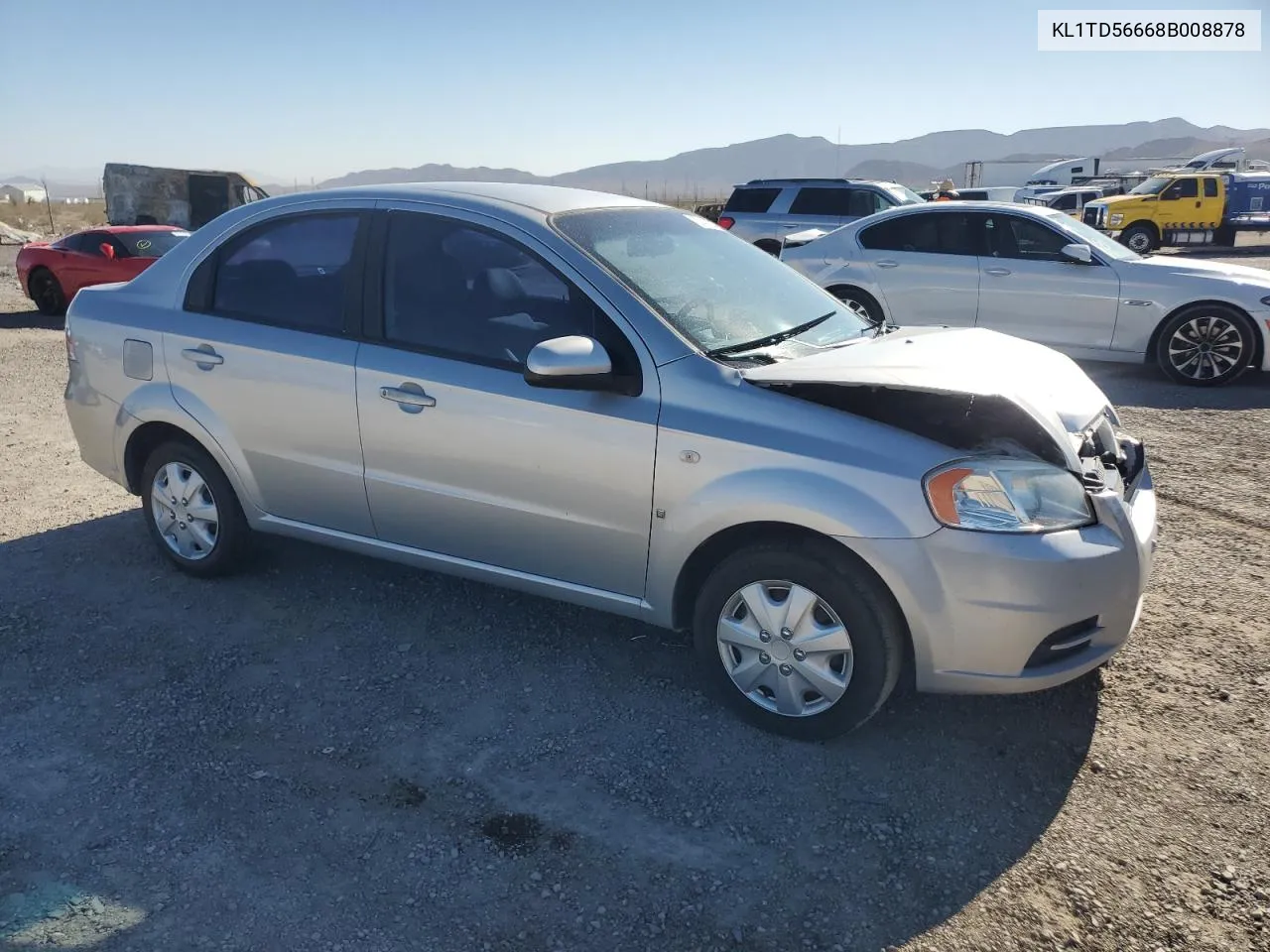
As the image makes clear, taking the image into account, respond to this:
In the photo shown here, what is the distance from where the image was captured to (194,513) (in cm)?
460

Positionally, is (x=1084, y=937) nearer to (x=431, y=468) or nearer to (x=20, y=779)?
(x=431, y=468)

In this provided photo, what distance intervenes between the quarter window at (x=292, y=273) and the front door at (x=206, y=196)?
27555 millimetres

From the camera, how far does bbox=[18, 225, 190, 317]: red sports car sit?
14328 mm

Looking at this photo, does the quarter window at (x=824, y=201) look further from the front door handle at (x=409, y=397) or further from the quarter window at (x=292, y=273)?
the front door handle at (x=409, y=397)

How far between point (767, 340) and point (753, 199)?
13.3 meters

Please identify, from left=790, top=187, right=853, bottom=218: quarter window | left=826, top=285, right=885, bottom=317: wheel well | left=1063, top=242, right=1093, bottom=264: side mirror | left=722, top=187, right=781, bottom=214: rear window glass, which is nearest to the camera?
left=1063, top=242, right=1093, bottom=264: side mirror

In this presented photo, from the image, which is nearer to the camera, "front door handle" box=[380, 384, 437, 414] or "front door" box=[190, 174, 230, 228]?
"front door handle" box=[380, 384, 437, 414]

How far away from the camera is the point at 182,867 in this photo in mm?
2781

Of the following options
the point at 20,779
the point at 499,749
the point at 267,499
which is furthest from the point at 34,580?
the point at 499,749

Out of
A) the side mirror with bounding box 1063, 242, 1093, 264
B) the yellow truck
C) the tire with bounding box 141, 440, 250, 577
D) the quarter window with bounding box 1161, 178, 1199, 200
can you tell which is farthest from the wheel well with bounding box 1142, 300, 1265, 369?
the quarter window with bounding box 1161, 178, 1199, 200

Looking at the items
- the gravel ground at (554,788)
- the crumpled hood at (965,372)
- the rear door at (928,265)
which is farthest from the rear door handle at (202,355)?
the rear door at (928,265)

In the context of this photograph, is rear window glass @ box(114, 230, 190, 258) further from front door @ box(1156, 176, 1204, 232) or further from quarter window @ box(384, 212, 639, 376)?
front door @ box(1156, 176, 1204, 232)

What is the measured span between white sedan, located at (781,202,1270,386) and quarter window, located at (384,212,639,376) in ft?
17.3

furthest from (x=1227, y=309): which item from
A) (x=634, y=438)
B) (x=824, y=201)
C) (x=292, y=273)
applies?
(x=824, y=201)
